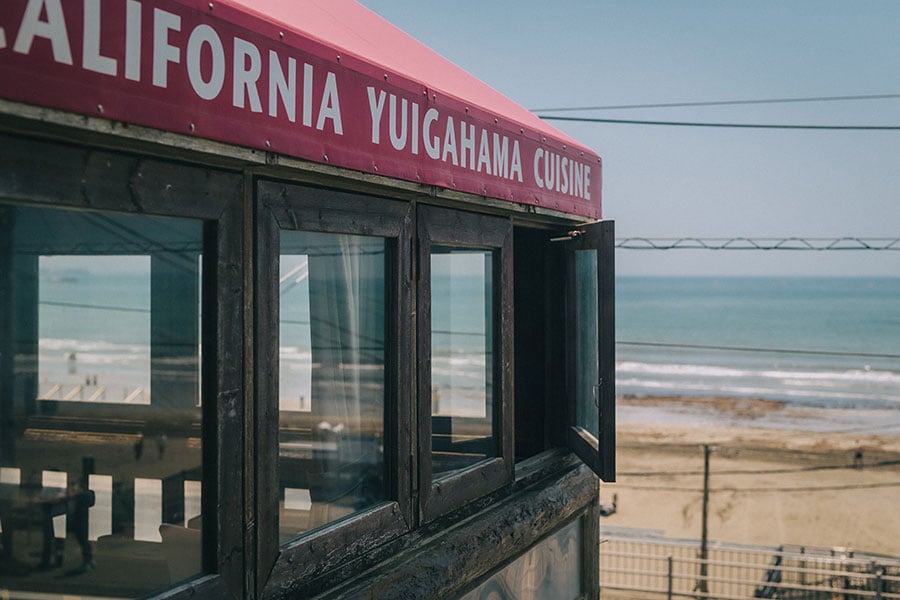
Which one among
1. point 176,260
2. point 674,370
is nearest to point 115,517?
point 176,260

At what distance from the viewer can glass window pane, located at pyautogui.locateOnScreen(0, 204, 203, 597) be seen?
105 inches

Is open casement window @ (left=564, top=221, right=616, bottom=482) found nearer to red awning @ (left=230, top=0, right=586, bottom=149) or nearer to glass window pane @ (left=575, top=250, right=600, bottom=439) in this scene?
glass window pane @ (left=575, top=250, right=600, bottom=439)

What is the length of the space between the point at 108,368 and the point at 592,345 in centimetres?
301

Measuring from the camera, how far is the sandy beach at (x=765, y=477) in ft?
77.9

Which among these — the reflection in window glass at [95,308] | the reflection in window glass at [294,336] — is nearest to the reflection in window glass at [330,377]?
the reflection in window glass at [294,336]

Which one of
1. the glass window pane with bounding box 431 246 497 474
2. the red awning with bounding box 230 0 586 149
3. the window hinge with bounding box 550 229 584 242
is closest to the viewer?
Result: the red awning with bounding box 230 0 586 149

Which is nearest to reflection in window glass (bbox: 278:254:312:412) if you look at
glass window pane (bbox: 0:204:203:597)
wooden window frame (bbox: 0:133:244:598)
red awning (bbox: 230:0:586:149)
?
wooden window frame (bbox: 0:133:244:598)

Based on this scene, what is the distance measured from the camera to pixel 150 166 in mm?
2578

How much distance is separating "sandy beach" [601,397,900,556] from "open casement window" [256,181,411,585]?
17596mm

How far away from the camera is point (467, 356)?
467 centimetres

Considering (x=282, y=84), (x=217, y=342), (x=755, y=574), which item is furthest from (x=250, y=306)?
(x=755, y=574)

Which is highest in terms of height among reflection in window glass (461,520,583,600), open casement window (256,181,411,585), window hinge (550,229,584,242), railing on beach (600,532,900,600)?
window hinge (550,229,584,242)

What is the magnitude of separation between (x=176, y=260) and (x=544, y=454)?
315 cm

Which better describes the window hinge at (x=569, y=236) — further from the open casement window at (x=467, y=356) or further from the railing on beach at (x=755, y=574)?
the railing on beach at (x=755, y=574)
